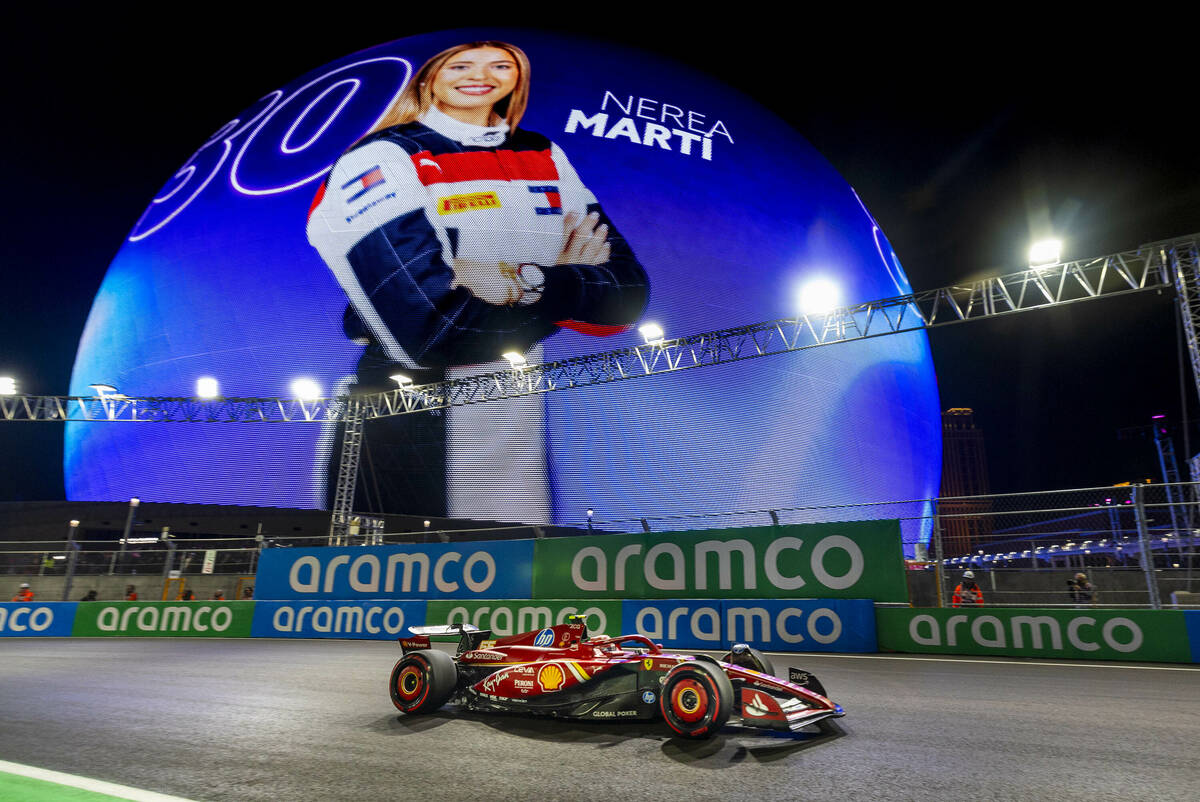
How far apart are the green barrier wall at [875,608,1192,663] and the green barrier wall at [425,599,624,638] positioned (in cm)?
450

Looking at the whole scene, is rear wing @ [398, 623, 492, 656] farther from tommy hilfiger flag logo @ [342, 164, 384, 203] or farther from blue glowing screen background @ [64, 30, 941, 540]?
tommy hilfiger flag logo @ [342, 164, 384, 203]

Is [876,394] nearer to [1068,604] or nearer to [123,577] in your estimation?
[1068,604]

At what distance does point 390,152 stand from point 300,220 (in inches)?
157

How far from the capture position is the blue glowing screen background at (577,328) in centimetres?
2031

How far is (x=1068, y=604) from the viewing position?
9.24m

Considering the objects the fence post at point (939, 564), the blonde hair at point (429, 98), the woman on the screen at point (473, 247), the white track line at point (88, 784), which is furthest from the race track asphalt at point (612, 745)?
the blonde hair at point (429, 98)

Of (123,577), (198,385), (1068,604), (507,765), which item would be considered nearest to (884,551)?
(1068,604)

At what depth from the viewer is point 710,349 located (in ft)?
67.6

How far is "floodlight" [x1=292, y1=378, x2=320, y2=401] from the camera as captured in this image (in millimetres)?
22312

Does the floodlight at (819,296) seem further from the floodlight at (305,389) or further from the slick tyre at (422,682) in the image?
the slick tyre at (422,682)

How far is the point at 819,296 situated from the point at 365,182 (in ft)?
51.4

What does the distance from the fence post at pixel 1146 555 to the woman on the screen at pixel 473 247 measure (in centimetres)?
1391

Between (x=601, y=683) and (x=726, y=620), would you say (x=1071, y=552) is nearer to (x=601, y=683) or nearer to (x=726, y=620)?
(x=726, y=620)

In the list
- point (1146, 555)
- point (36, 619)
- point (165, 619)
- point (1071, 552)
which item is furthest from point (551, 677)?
point (36, 619)
